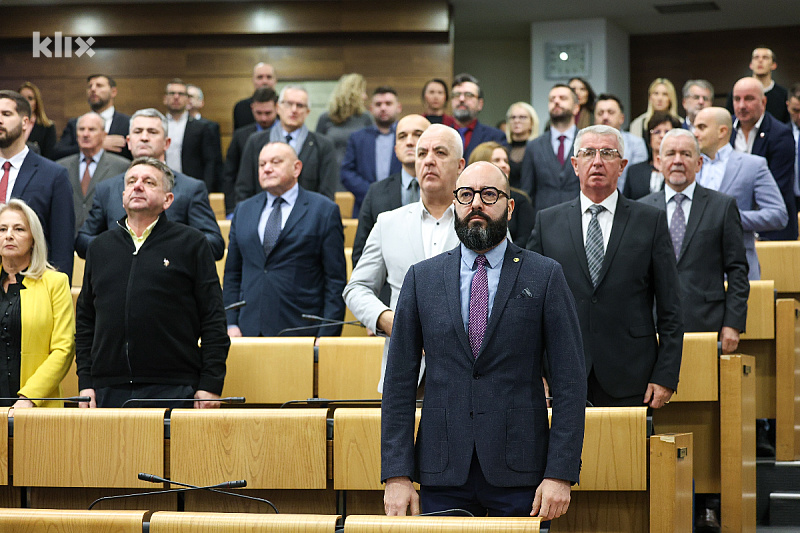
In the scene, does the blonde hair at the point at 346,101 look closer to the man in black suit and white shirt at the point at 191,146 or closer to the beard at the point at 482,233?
the man in black suit and white shirt at the point at 191,146

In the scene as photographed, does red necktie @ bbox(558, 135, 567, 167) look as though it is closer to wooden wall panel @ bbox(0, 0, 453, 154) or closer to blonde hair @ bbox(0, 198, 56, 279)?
blonde hair @ bbox(0, 198, 56, 279)

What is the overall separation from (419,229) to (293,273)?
102cm

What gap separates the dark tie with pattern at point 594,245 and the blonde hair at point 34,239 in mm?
1552

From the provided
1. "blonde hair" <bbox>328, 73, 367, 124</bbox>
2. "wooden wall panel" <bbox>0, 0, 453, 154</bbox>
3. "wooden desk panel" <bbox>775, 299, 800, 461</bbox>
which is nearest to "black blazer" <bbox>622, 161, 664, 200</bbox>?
"wooden desk panel" <bbox>775, 299, 800, 461</bbox>

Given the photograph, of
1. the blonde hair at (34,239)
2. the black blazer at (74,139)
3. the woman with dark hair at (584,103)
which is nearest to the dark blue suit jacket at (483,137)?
the woman with dark hair at (584,103)

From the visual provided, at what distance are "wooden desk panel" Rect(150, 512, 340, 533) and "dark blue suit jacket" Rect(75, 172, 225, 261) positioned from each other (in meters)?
1.61

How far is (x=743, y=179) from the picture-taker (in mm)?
3693

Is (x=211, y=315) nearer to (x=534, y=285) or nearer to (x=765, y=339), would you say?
(x=534, y=285)

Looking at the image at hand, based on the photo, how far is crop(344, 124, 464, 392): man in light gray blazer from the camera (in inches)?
94.1

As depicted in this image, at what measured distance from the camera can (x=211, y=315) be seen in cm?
263

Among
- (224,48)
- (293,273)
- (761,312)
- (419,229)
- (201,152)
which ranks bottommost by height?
(761,312)

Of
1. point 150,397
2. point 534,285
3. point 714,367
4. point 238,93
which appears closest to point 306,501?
point 150,397

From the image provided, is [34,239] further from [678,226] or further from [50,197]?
[678,226]

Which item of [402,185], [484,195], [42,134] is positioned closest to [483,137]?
[402,185]
